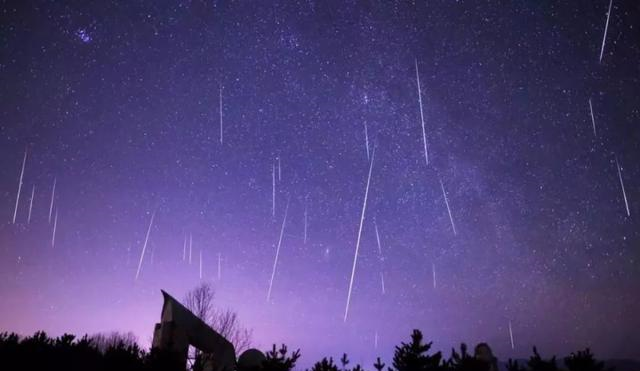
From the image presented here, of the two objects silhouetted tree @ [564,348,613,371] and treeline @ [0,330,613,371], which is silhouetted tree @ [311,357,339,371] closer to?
treeline @ [0,330,613,371]

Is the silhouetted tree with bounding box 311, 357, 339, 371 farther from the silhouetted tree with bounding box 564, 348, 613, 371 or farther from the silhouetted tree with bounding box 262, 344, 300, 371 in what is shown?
the silhouetted tree with bounding box 564, 348, 613, 371

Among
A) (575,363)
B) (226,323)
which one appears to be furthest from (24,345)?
(226,323)

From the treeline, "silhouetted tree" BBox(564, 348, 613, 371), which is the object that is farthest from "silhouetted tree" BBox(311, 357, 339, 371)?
"silhouetted tree" BBox(564, 348, 613, 371)

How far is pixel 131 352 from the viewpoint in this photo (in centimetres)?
889

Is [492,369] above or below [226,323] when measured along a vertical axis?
below

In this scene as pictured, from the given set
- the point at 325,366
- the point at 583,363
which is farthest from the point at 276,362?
the point at 583,363

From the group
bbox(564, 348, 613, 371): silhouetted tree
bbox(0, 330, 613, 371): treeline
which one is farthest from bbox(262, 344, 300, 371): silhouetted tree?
bbox(564, 348, 613, 371): silhouetted tree

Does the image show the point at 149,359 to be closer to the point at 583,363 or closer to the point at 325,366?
the point at 325,366

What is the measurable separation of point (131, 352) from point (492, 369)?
31.7 feet

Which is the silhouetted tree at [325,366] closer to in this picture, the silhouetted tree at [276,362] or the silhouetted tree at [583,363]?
the silhouetted tree at [276,362]

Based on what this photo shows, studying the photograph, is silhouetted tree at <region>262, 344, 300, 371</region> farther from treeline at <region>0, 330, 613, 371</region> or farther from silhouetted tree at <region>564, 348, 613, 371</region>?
silhouetted tree at <region>564, 348, 613, 371</region>

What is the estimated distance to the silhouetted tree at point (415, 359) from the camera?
8.84 metres

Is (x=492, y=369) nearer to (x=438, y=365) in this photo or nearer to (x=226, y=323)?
(x=438, y=365)

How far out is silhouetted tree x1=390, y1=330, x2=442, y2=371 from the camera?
8.84 metres
